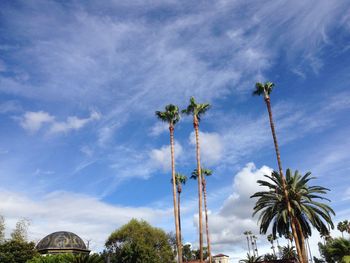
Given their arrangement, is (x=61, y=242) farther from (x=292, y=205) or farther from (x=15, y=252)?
(x=292, y=205)

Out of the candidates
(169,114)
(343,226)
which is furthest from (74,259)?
(343,226)

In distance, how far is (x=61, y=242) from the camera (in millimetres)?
67562

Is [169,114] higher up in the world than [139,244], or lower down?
higher up

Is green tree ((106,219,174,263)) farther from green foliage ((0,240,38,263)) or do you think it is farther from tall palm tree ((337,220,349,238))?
tall palm tree ((337,220,349,238))

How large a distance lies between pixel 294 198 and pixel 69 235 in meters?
49.5

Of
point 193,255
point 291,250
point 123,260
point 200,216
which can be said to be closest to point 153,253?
point 123,260

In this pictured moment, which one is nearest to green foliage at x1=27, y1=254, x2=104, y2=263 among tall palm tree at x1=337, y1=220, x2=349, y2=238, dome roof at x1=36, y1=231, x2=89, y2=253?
dome roof at x1=36, y1=231, x2=89, y2=253

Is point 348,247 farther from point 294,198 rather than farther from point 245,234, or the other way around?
point 245,234

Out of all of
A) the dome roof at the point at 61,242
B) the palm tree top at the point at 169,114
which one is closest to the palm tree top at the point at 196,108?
the palm tree top at the point at 169,114

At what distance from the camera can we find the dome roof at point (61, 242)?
66.9m

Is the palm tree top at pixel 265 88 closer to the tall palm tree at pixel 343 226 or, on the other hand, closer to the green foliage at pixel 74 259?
the green foliage at pixel 74 259

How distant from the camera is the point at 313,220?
126ft

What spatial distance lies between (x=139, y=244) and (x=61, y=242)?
51.6ft

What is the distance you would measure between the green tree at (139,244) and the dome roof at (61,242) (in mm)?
7456
